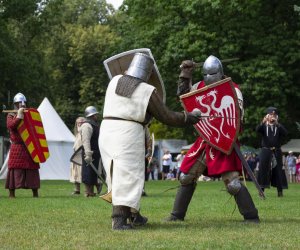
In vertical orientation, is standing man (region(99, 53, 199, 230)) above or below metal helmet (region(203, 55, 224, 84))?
below

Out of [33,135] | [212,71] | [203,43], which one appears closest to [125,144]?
[212,71]

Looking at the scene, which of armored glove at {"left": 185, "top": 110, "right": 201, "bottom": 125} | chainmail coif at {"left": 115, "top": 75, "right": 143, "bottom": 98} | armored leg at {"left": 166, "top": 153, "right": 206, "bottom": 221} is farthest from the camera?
armored leg at {"left": 166, "top": 153, "right": 206, "bottom": 221}

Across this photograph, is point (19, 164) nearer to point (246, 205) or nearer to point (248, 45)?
point (246, 205)

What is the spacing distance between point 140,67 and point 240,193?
5.46 ft

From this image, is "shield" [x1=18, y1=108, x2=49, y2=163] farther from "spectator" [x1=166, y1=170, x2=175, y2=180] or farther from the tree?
"spectator" [x1=166, y1=170, x2=175, y2=180]

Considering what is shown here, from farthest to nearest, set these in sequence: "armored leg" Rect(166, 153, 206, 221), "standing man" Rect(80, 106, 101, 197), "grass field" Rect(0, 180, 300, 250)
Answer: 1. "standing man" Rect(80, 106, 101, 197)
2. "armored leg" Rect(166, 153, 206, 221)
3. "grass field" Rect(0, 180, 300, 250)

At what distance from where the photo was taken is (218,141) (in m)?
8.32

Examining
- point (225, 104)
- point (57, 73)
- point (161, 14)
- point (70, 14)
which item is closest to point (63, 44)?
point (57, 73)

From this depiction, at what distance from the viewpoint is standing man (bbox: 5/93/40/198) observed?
14.5m

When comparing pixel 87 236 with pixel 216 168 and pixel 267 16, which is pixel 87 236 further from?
pixel 267 16

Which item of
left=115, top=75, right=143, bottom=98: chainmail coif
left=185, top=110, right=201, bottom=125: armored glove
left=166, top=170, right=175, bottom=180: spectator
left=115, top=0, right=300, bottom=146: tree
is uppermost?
left=115, top=0, right=300, bottom=146: tree

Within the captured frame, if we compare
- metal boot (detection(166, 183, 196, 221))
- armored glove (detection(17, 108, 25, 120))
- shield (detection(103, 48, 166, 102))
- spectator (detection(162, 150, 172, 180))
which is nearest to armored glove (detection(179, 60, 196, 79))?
shield (detection(103, 48, 166, 102))

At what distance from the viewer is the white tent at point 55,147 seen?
3129cm

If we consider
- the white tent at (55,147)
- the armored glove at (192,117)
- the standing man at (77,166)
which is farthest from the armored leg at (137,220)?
the white tent at (55,147)
